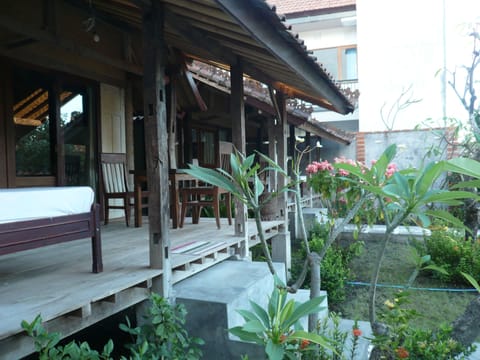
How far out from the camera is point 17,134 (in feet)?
14.2

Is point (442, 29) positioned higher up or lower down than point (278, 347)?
higher up

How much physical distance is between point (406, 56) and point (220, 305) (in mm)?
10493

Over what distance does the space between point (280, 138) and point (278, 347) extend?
4657 mm

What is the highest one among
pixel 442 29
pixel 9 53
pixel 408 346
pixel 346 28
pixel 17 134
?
Result: pixel 346 28

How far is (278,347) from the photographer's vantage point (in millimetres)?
1481

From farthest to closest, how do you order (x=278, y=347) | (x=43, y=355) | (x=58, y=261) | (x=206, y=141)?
(x=206, y=141), (x=58, y=261), (x=43, y=355), (x=278, y=347)

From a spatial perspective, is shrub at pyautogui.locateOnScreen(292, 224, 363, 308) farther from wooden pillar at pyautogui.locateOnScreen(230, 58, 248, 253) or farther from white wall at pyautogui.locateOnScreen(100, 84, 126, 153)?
white wall at pyautogui.locateOnScreen(100, 84, 126, 153)

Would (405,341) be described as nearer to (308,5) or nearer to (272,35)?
(272,35)

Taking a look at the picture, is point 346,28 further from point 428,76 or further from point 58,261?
point 58,261

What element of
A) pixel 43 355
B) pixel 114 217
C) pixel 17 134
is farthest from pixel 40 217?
pixel 114 217

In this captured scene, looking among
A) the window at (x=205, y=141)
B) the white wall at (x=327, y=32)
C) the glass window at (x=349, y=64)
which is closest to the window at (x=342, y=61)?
the glass window at (x=349, y=64)

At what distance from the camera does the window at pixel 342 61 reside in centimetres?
1251

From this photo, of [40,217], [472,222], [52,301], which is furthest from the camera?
[472,222]

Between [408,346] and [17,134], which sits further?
[17,134]
